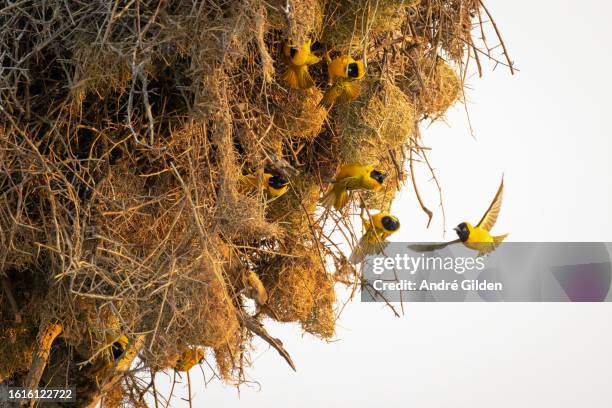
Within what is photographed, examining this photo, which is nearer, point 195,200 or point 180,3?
point 180,3

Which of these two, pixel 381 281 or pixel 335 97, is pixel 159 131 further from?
pixel 381 281

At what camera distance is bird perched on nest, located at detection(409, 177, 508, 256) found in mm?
2826

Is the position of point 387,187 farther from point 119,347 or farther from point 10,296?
point 10,296

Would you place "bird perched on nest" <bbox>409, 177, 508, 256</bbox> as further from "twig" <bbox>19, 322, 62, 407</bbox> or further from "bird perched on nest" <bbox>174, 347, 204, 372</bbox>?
"twig" <bbox>19, 322, 62, 407</bbox>

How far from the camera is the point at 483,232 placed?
2.85 m

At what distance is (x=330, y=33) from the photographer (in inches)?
100.0

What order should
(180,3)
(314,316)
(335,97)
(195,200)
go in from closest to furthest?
(180,3)
(195,200)
(335,97)
(314,316)

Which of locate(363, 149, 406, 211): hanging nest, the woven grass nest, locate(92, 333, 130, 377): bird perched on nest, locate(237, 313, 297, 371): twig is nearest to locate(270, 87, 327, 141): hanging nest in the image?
the woven grass nest

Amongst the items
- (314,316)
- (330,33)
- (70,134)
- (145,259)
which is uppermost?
(330,33)

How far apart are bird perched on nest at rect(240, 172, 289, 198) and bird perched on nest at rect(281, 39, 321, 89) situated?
7.2 inches

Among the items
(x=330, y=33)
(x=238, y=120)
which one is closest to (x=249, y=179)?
(x=238, y=120)

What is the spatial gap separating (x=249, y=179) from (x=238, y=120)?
148mm

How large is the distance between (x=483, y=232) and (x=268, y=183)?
56cm

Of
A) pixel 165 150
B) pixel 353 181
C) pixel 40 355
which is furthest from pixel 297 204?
pixel 40 355
